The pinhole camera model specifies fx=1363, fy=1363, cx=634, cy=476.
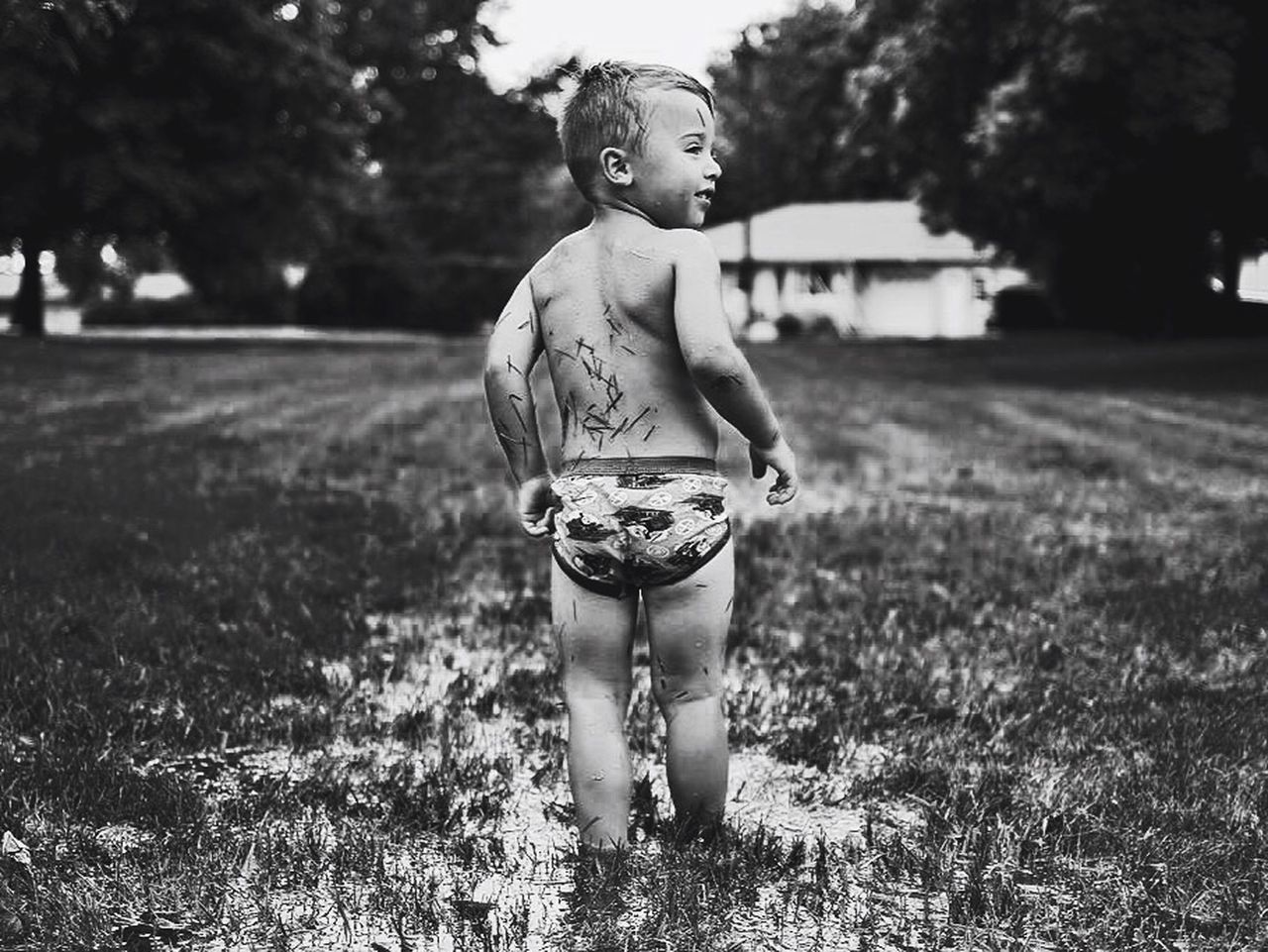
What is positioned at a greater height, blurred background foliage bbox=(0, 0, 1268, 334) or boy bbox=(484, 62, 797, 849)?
blurred background foliage bbox=(0, 0, 1268, 334)

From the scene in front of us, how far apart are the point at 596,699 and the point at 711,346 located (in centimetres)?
82

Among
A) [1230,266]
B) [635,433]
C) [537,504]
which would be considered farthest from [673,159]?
[1230,266]

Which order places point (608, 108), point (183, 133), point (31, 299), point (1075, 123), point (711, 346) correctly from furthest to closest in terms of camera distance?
point (31, 299) → point (183, 133) → point (1075, 123) → point (608, 108) → point (711, 346)

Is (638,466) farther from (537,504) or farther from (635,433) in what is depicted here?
(537,504)

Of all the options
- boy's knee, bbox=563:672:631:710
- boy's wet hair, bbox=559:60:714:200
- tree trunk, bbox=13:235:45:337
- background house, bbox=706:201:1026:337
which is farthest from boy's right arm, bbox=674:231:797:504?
background house, bbox=706:201:1026:337

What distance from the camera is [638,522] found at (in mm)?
2924

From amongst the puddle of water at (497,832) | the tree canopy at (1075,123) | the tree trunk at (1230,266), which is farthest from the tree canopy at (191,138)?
the tree trunk at (1230,266)

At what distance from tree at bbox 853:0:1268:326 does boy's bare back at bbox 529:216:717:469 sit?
1697 cm

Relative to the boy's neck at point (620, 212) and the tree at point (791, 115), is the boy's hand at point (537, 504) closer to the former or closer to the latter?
the boy's neck at point (620, 212)

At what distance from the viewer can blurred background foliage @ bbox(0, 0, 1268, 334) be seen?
18766 millimetres

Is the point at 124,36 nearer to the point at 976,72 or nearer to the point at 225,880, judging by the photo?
the point at 976,72

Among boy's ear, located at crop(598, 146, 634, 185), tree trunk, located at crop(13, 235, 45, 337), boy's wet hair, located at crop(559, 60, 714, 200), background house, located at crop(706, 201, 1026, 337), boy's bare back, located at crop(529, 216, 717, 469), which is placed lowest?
boy's bare back, located at crop(529, 216, 717, 469)

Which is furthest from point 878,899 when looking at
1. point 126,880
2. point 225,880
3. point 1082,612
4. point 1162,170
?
point 1162,170

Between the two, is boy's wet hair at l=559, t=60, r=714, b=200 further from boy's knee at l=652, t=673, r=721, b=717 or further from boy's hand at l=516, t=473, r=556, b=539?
boy's knee at l=652, t=673, r=721, b=717
